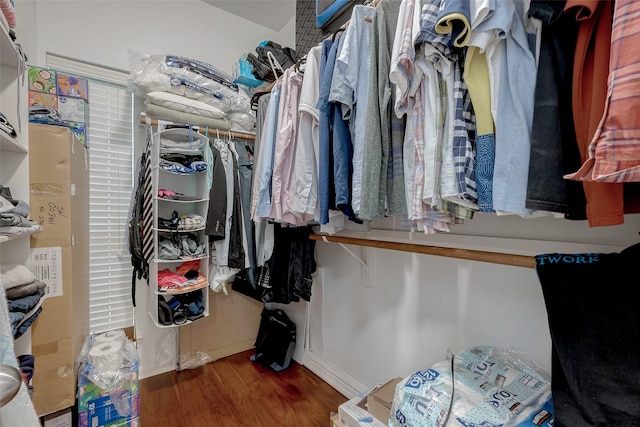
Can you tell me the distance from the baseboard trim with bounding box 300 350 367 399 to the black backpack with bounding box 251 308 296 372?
14 centimetres

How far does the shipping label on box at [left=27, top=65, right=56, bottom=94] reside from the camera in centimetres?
135

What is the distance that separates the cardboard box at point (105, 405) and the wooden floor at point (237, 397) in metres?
0.21

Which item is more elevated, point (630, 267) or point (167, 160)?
point (167, 160)

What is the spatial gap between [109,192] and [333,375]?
1.90 metres

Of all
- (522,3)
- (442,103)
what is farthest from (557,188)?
(522,3)

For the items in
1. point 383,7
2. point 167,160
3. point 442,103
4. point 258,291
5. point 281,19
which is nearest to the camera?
point 442,103

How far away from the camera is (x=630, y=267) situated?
607 millimetres

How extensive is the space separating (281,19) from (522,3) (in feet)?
7.10

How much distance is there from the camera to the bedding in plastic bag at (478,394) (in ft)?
2.60

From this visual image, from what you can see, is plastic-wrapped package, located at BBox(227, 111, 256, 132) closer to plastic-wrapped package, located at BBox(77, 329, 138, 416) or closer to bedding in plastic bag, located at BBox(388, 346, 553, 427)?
plastic-wrapped package, located at BBox(77, 329, 138, 416)

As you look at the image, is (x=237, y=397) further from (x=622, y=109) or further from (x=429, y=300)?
(x=622, y=109)

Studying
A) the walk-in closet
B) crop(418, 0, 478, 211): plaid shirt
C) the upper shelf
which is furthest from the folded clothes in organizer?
crop(418, 0, 478, 211): plaid shirt

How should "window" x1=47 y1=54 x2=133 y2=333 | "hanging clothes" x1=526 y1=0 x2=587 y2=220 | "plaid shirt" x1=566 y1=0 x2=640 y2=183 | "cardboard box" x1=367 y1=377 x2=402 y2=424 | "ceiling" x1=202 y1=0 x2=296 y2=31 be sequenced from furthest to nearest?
1. "ceiling" x1=202 y1=0 x2=296 y2=31
2. "window" x1=47 y1=54 x2=133 y2=333
3. "cardboard box" x1=367 y1=377 x2=402 y2=424
4. "hanging clothes" x1=526 y1=0 x2=587 y2=220
5. "plaid shirt" x1=566 y1=0 x2=640 y2=183

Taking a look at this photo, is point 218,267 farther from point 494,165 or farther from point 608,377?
point 608,377
